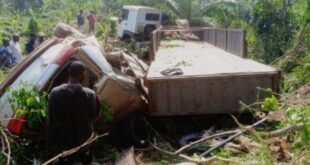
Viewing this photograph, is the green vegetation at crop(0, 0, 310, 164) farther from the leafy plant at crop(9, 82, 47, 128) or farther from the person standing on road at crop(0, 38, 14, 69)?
the person standing on road at crop(0, 38, 14, 69)

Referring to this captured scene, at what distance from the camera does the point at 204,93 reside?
283 inches

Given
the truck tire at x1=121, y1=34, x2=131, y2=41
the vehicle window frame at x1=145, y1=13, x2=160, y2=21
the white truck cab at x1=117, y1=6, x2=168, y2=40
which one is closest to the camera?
the white truck cab at x1=117, y1=6, x2=168, y2=40

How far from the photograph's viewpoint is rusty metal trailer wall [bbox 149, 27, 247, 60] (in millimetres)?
12906

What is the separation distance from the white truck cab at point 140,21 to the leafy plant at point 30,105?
57.3 feet

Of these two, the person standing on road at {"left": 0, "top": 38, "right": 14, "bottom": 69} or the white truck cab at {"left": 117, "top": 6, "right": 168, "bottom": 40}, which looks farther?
the white truck cab at {"left": 117, "top": 6, "right": 168, "bottom": 40}

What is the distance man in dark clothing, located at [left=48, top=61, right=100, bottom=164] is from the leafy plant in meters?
0.50

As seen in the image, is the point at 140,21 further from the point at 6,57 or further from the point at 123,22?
the point at 6,57

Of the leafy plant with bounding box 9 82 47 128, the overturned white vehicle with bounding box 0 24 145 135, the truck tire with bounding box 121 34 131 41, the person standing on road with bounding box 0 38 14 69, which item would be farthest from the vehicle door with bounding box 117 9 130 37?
the leafy plant with bounding box 9 82 47 128

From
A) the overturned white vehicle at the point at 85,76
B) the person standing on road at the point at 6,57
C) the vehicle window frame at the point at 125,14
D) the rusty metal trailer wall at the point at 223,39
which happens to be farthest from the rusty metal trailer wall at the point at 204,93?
the vehicle window frame at the point at 125,14

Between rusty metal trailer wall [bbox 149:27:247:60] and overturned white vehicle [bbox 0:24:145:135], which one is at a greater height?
overturned white vehicle [bbox 0:24:145:135]

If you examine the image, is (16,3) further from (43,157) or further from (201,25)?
(43,157)

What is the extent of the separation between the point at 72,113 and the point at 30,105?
95 centimetres

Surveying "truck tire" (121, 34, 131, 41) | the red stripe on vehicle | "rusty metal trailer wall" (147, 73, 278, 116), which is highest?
the red stripe on vehicle

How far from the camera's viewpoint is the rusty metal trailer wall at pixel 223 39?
12.9 meters
